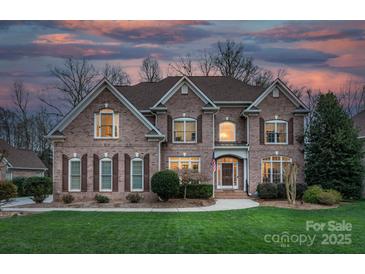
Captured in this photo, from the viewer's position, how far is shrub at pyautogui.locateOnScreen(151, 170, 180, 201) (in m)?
20.7

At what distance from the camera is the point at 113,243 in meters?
10.6

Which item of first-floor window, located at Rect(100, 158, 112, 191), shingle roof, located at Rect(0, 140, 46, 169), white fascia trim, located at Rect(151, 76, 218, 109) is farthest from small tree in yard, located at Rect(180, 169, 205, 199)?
shingle roof, located at Rect(0, 140, 46, 169)

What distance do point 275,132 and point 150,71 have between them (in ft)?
49.5

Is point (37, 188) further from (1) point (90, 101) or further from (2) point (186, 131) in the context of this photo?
(2) point (186, 131)

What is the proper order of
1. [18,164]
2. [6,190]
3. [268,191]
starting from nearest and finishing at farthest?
[6,190] < [268,191] < [18,164]

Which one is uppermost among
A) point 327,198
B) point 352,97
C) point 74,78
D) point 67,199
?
point 74,78

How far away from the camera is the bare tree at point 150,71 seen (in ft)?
120

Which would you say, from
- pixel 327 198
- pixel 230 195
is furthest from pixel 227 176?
pixel 327 198

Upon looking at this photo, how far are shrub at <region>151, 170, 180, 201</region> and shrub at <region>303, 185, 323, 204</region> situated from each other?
7.09m

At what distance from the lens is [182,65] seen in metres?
35.9

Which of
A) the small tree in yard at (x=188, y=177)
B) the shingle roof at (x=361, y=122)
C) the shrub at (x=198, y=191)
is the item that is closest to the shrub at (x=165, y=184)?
the small tree in yard at (x=188, y=177)
